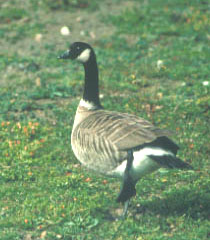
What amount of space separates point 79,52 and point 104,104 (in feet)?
8.36

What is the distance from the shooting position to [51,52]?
1201 cm

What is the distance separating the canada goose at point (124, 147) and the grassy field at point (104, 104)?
0.29 metres

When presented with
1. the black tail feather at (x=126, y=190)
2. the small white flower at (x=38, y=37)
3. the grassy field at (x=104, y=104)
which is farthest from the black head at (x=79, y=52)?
the small white flower at (x=38, y=37)

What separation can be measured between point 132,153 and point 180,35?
7.19 meters

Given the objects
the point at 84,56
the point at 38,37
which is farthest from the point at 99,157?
the point at 38,37

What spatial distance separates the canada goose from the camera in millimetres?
5797

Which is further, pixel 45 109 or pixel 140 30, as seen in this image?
pixel 140 30

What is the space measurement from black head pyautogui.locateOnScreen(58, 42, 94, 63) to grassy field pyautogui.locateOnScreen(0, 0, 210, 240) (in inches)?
59.1

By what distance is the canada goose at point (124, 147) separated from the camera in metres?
5.80

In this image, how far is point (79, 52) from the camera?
722cm

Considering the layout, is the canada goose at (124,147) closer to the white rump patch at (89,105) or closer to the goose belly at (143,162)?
the goose belly at (143,162)

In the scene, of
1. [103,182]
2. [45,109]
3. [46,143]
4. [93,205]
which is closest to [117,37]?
[45,109]

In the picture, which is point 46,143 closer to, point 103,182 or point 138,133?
point 103,182

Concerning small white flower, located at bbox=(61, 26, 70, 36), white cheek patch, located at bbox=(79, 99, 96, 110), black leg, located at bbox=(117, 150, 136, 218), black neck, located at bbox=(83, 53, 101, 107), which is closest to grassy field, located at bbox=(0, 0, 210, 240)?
small white flower, located at bbox=(61, 26, 70, 36)
